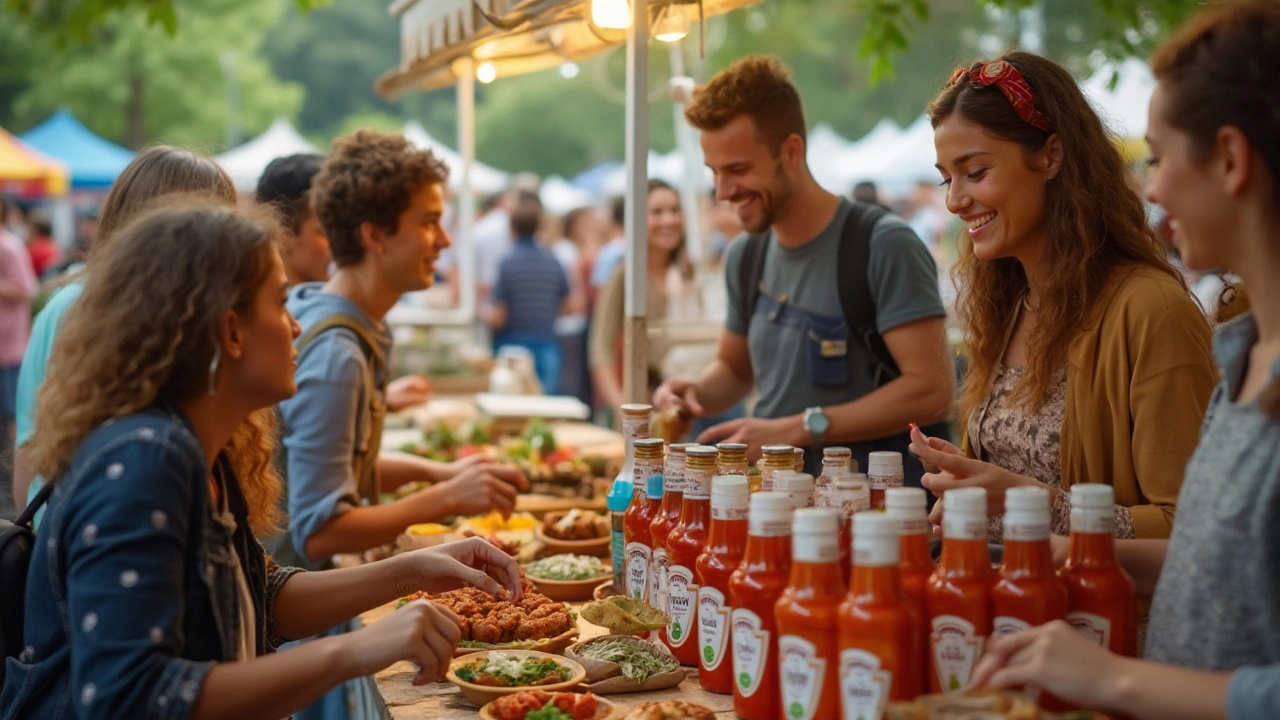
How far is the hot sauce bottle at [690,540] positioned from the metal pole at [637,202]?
126 cm

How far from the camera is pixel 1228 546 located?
1887mm

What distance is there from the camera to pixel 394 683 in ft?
9.53

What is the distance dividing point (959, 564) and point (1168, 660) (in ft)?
1.19

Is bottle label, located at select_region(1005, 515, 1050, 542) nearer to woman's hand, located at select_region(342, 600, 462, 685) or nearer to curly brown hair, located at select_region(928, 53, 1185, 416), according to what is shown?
curly brown hair, located at select_region(928, 53, 1185, 416)

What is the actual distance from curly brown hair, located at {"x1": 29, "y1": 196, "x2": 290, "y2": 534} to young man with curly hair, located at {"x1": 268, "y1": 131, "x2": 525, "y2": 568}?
1.52 m

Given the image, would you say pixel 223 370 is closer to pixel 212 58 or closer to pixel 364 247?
pixel 364 247

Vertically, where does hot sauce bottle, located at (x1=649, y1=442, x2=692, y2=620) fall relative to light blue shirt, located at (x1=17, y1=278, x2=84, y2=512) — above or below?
below

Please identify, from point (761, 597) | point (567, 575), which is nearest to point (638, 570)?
point (567, 575)

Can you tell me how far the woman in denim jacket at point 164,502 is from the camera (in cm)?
204

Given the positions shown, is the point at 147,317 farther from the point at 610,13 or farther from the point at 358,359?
the point at 610,13

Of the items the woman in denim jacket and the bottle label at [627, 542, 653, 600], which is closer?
the woman in denim jacket

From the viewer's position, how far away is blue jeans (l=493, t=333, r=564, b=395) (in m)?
12.3

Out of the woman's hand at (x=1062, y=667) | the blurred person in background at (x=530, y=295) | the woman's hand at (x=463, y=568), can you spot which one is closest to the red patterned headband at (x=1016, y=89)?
the woman's hand at (x=1062, y=667)

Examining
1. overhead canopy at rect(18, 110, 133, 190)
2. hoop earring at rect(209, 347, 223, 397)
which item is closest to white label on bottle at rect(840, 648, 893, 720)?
hoop earring at rect(209, 347, 223, 397)
